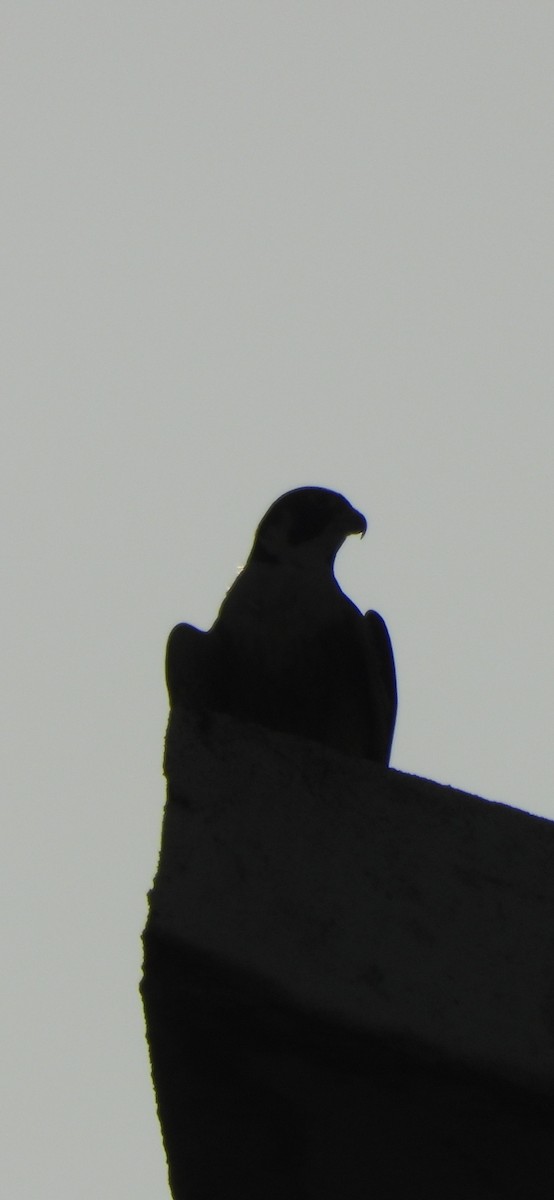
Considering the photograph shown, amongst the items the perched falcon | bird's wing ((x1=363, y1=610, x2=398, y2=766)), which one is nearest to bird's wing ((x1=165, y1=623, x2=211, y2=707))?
the perched falcon

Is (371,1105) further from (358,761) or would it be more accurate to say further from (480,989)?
(358,761)

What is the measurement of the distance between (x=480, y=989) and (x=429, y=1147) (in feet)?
0.58

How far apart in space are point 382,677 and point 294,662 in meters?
0.28

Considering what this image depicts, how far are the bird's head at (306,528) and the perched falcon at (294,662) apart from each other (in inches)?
3.9

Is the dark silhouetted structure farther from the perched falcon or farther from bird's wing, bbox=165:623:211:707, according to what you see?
bird's wing, bbox=165:623:211:707

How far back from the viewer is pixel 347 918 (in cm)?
172

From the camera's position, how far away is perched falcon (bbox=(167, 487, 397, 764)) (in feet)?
10.1

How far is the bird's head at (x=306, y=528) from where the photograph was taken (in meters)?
3.62

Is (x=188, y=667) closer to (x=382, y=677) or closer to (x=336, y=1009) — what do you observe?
(x=382, y=677)

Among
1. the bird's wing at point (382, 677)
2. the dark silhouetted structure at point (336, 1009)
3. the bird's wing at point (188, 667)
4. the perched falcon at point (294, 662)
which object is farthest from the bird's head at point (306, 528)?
the dark silhouetted structure at point (336, 1009)

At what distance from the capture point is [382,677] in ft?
10.9

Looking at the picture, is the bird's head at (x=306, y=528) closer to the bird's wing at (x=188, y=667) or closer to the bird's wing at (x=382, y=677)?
the bird's wing at (x=382, y=677)

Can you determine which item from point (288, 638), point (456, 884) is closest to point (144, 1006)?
point (456, 884)

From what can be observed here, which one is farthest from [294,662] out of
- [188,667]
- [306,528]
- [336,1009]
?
[336,1009]
